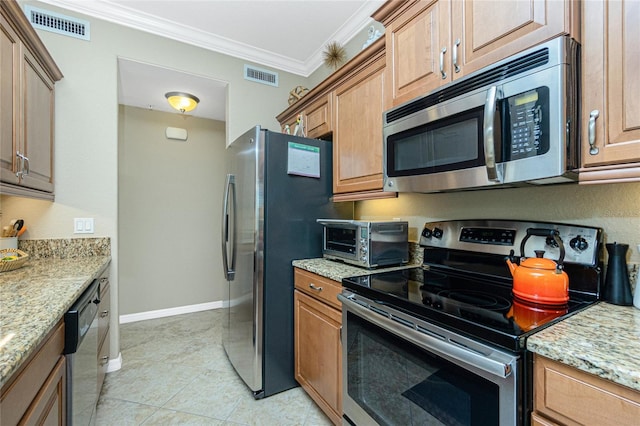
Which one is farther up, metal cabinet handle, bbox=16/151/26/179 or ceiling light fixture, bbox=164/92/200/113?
ceiling light fixture, bbox=164/92/200/113

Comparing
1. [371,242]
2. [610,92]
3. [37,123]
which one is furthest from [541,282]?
[37,123]

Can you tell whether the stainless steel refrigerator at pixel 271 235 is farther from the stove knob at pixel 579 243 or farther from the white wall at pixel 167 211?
the white wall at pixel 167 211

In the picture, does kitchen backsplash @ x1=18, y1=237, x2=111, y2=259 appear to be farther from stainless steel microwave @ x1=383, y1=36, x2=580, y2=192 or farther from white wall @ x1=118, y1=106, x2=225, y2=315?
stainless steel microwave @ x1=383, y1=36, x2=580, y2=192

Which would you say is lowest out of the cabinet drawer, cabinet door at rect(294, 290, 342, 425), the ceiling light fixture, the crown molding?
cabinet door at rect(294, 290, 342, 425)

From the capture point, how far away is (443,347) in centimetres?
93

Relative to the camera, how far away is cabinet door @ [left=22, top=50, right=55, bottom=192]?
168cm

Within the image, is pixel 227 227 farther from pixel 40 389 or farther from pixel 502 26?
pixel 502 26

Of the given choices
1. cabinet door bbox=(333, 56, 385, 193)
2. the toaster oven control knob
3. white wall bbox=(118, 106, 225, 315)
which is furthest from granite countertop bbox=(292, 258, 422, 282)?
white wall bbox=(118, 106, 225, 315)

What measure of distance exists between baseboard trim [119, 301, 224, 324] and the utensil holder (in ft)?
12.7

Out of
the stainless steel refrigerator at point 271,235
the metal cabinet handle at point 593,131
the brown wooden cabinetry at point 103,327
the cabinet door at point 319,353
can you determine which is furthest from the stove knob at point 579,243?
the brown wooden cabinetry at point 103,327

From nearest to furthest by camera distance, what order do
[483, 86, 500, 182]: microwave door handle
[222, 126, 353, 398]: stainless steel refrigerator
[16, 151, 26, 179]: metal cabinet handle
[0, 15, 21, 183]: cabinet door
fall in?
[483, 86, 500, 182]: microwave door handle < [0, 15, 21, 183]: cabinet door < [16, 151, 26, 179]: metal cabinet handle < [222, 126, 353, 398]: stainless steel refrigerator

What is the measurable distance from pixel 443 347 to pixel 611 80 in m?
0.99

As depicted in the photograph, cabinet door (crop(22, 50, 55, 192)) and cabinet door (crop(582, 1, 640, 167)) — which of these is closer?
cabinet door (crop(582, 1, 640, 167))

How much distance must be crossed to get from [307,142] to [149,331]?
2684 millimetres
